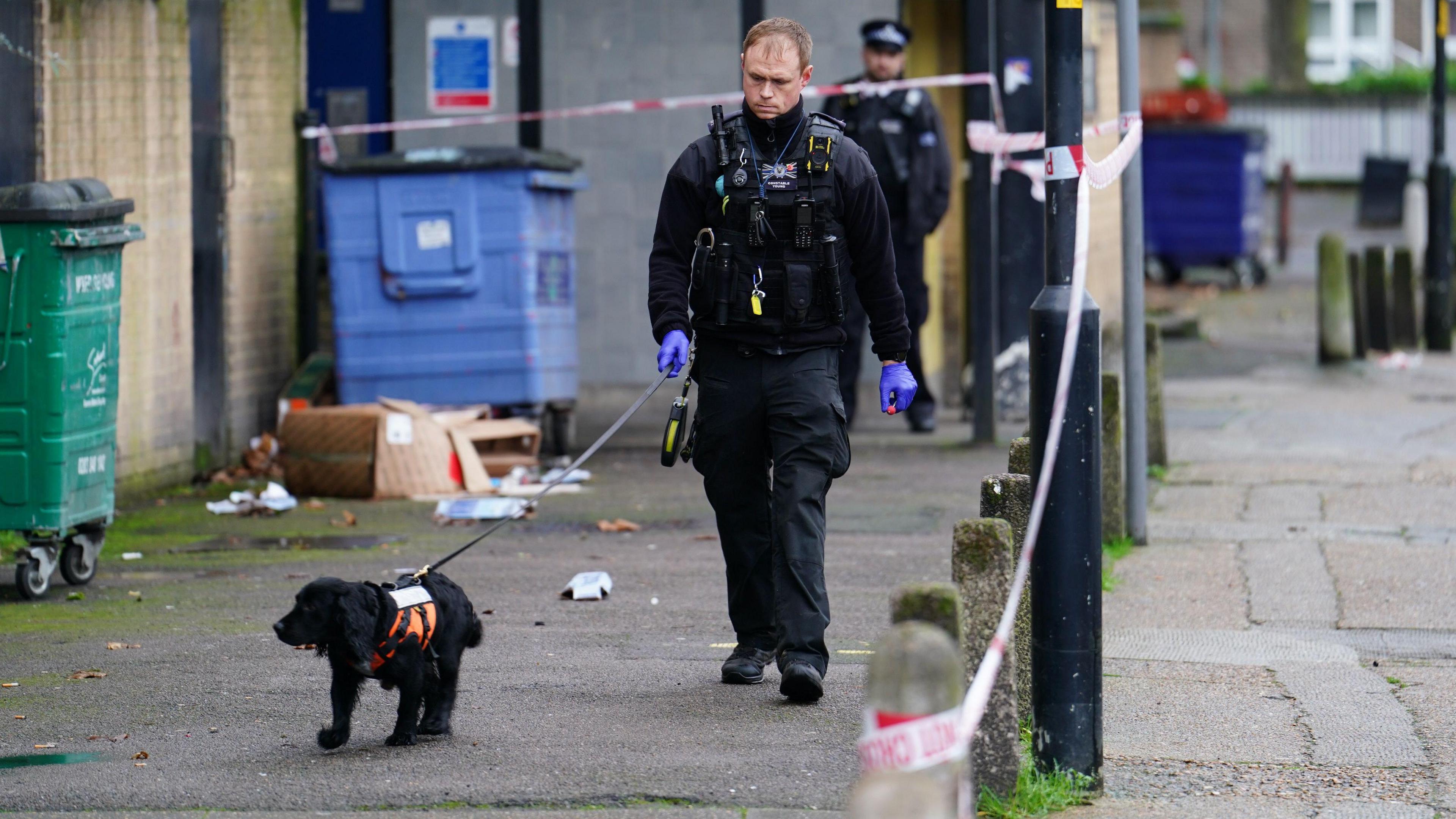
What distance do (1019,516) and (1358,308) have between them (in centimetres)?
1109

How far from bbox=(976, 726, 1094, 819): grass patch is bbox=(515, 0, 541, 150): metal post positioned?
7637 millimetres

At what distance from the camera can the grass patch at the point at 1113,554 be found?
7488 millimetres

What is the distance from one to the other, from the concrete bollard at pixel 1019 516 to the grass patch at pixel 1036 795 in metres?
0.37

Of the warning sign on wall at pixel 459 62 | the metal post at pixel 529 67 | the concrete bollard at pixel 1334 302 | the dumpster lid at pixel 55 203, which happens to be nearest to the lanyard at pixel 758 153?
the dumpster lid at pixel 55 203

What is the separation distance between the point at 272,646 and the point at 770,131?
2.46 metres

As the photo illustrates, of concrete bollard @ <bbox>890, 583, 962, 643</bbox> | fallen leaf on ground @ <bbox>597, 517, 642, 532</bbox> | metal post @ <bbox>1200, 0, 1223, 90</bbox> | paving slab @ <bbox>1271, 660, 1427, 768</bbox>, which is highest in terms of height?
metal post @ <bbox>1200, 0, 1223, 90</bbox>

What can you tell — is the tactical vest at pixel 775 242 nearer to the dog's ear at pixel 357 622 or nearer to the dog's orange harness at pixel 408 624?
the dog's orange harness at pixel 408 624

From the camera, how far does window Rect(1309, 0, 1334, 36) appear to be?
4131 centimetres

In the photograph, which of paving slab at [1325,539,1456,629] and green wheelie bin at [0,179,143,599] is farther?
paving slab at [1325,539,1456,629]

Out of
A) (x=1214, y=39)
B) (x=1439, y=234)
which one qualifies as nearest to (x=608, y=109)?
(x=1439, y=234)

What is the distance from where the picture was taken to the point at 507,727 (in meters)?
5.23

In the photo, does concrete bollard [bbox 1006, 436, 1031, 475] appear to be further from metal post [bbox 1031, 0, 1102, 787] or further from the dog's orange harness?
the dog's orange harness

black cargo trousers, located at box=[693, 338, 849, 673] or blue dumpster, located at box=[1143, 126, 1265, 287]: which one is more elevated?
blue dumpster, located at box=[1143, 126, 1265, 287]

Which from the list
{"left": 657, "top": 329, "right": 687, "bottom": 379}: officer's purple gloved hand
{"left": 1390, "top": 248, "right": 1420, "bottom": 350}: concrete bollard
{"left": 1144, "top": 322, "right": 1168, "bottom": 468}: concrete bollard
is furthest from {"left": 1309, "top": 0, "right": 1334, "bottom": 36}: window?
{"left": 657, "top": 329, "right": 687, "bottom": 379}: officer's purple gloved hand
